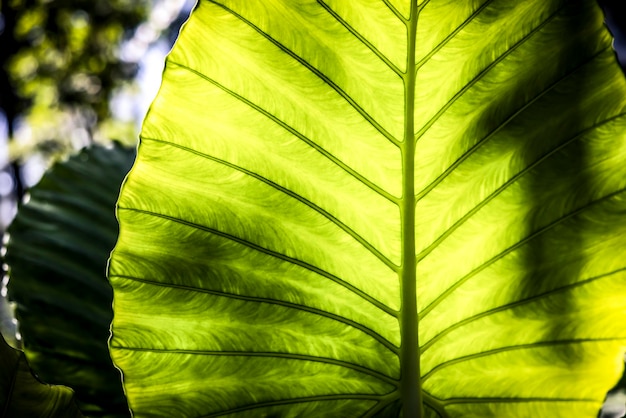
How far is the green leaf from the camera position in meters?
0.50

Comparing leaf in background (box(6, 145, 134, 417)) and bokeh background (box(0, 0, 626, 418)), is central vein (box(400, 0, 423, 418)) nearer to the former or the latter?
leaf in background (box(6, 145, 134, 417))

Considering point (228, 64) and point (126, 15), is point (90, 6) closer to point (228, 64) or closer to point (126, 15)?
point (126, 15)

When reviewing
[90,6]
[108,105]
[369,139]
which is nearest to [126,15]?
[90,6]

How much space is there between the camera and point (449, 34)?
1.66 feet

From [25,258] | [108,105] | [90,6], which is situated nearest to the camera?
[25,258]

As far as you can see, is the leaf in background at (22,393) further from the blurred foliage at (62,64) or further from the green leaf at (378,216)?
the blurred foliage at (62,64)

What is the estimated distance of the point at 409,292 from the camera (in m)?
0.55

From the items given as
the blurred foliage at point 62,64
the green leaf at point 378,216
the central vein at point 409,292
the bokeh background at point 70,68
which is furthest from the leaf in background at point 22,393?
the blurred foliage at point 62,64

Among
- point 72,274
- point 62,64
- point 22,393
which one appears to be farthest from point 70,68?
point 22,393

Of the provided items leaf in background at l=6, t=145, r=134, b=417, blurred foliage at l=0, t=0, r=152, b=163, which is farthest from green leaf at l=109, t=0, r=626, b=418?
blurred foliage at l=0, t=0, r=152, b=163

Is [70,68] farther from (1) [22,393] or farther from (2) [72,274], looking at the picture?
(1) [22,393]

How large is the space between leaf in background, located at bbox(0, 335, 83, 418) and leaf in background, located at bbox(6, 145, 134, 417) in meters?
0.31

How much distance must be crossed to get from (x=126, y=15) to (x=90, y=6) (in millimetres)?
451

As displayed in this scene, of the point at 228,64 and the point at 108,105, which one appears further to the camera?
the point at 108,105
